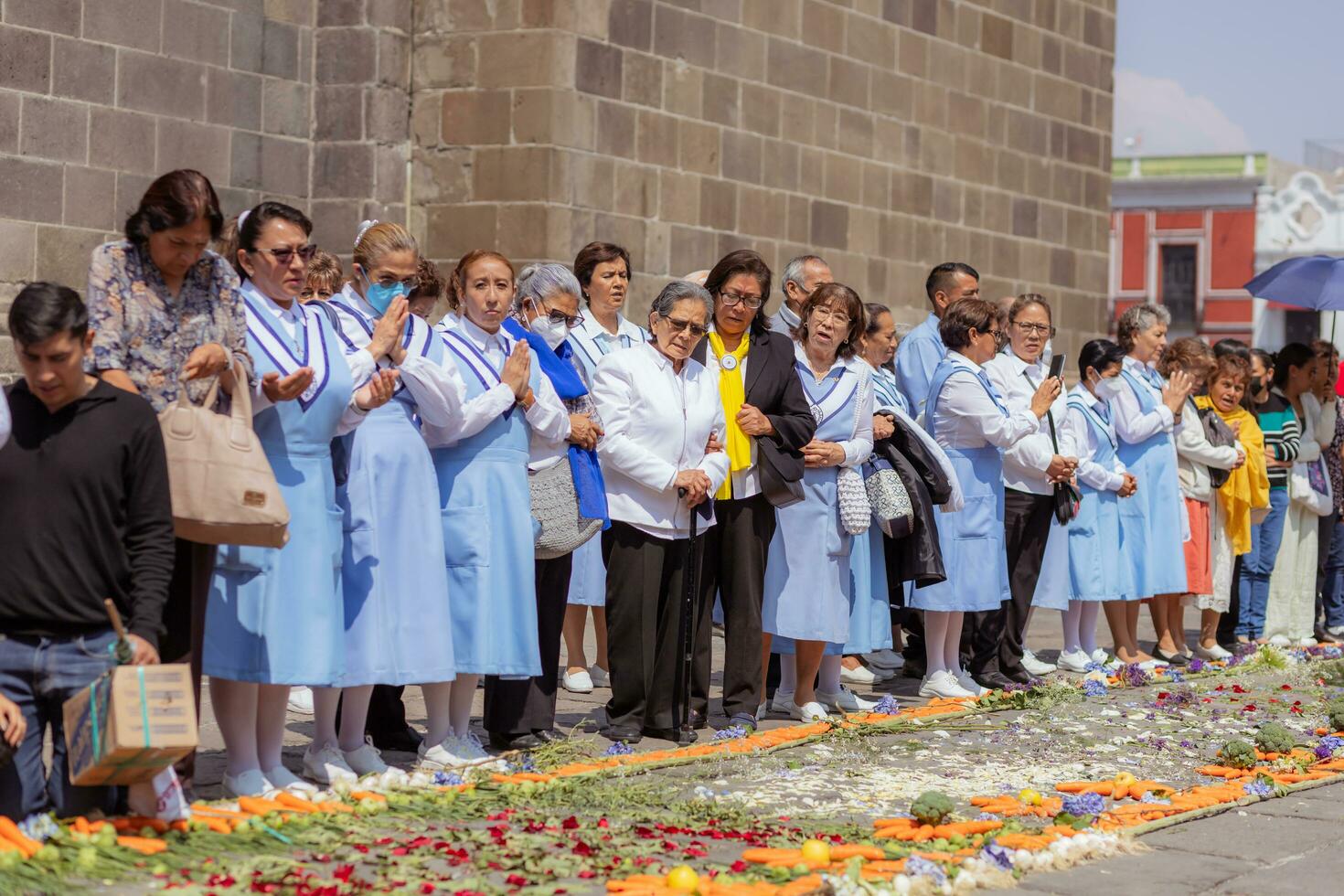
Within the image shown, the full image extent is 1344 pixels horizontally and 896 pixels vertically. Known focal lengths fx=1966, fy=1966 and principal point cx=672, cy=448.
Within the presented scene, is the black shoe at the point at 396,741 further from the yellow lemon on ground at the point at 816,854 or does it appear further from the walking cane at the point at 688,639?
the yellow lemon on ground at the point at 816,854

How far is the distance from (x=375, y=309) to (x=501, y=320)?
1.75 ft

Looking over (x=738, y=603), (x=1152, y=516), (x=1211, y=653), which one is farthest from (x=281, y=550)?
(x=1211, y=653)

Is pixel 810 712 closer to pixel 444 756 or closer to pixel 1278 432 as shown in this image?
pixel 444 756

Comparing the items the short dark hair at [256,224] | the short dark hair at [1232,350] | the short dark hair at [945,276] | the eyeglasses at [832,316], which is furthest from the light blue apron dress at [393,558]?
the short dark hair at [1232,350]

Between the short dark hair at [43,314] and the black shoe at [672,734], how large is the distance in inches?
125

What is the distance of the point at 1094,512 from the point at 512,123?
4.10 meters

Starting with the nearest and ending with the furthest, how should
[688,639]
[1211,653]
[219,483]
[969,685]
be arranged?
[219,483]
[688,639]
[969,685]
[1211,653]

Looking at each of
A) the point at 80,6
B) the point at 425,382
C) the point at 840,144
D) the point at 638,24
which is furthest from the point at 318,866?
the point at 840,144

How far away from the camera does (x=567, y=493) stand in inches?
286

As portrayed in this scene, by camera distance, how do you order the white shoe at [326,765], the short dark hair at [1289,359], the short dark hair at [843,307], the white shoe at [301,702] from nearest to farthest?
1. the white shoe at [326,765]
2. the white shoe at [301,702]
3. the short dark hair at [843,307]
4. the short dark hair at [1289,359]

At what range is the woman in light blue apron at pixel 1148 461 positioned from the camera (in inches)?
409

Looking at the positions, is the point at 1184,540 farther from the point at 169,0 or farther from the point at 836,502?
the point at 169,0

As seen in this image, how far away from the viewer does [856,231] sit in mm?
14133

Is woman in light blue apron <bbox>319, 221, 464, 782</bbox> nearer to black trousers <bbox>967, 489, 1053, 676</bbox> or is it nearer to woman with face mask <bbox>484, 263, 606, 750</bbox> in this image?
woman with face mask <bbox>484, 263, 606, 750</bbox>
